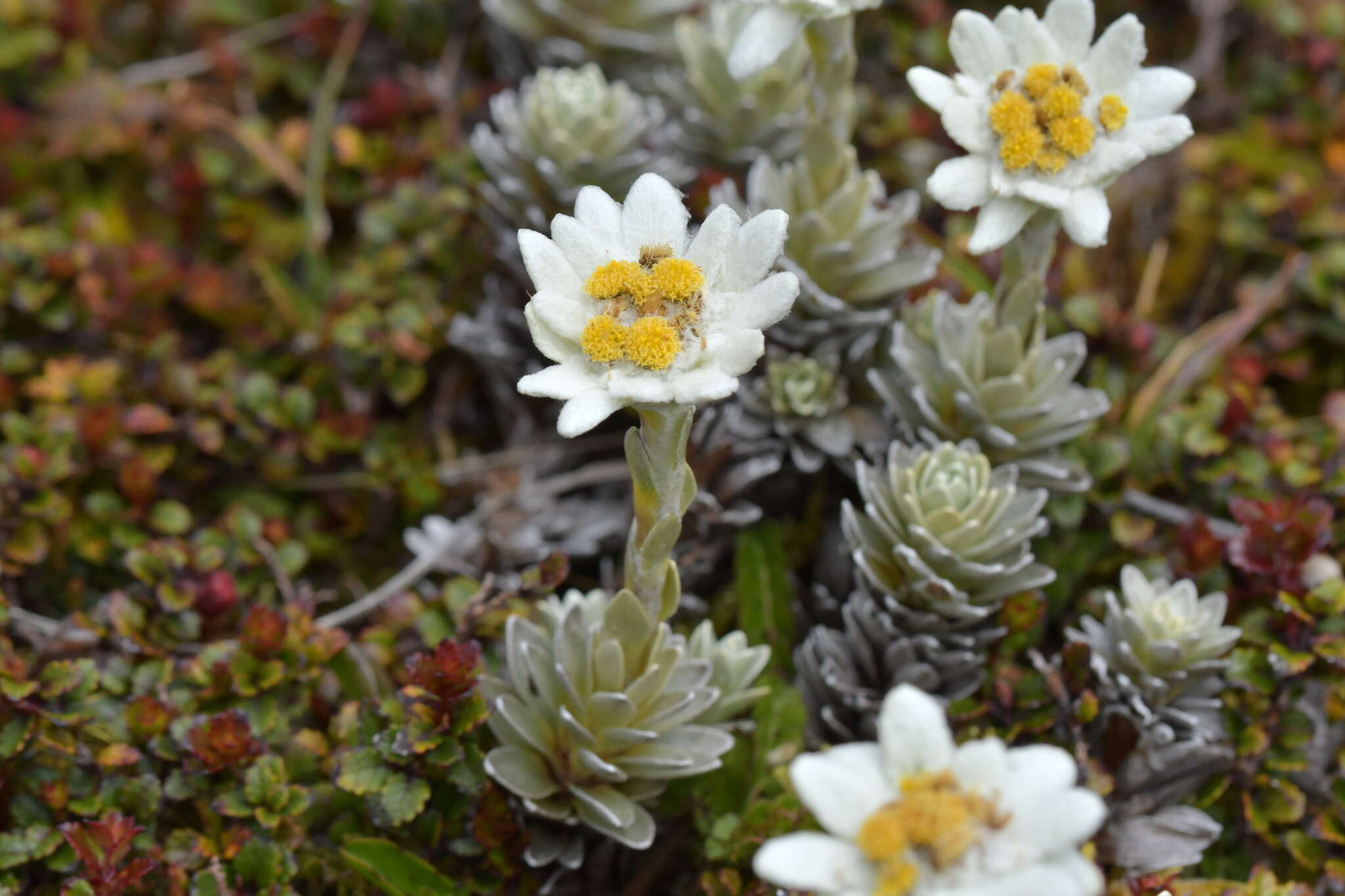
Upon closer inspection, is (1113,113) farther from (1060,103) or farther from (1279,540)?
(1279,540)

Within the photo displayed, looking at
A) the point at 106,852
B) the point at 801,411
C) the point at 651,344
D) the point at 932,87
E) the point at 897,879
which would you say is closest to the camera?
the point at 897,879

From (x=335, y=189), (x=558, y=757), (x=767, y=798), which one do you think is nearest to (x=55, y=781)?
(x=558, y=757)

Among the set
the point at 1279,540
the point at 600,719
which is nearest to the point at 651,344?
the point at 600,719

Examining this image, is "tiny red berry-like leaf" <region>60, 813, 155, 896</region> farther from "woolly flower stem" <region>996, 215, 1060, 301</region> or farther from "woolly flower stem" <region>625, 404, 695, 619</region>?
"woolly flower stem" <region>996, 215, 1060, 301</region>

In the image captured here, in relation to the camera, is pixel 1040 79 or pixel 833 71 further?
pixel 833 71

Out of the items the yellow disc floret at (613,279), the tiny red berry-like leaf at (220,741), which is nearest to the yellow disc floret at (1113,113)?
the yellow disc floret at (613,279)

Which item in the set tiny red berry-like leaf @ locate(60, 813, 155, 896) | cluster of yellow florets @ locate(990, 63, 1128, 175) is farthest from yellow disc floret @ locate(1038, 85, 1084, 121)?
tiny red berry-like leaf @ locate(60, 813, 155, 896)
